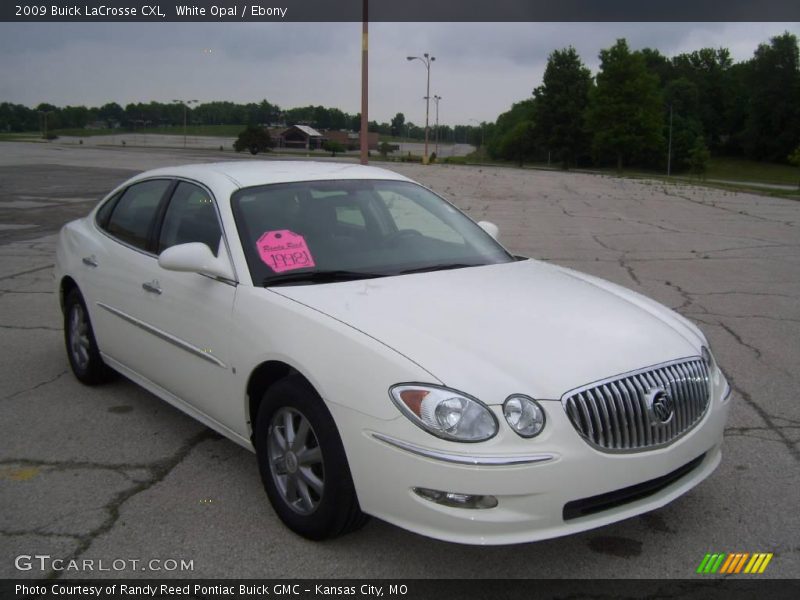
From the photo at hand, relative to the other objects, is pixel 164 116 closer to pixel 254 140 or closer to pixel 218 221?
pixel 254 140

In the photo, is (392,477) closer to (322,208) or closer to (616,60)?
(322,208)

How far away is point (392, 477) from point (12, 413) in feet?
10.2

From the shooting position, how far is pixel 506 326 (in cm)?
325

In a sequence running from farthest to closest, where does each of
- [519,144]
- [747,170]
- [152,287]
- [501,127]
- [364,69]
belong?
[501,127]
[519,144]
[747,170]
[364,69]
[152,287]

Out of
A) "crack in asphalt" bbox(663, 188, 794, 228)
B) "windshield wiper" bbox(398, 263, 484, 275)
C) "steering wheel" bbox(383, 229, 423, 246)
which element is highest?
"steering wheel" bbox(383, 229, 423, 246)

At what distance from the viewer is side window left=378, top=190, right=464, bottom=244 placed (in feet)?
14.9

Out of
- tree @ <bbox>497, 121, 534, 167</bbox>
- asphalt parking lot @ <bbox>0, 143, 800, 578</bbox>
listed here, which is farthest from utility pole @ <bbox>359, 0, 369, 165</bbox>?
tree @ <bbox>497, 121, 534, 167</bbox>

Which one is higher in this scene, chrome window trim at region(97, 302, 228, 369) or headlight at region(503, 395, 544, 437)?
headlight at region(503, 395, 544, 437)

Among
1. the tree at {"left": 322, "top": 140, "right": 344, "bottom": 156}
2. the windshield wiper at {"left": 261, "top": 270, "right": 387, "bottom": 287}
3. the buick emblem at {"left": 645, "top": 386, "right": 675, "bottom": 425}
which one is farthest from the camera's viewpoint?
the tree at {"left": 322, "top": 140, "right": 344, "bottom": 156}

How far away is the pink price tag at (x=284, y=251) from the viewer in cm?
382

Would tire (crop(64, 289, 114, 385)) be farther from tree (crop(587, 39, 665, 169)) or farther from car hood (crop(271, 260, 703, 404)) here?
tree (crop(587, 39, 665, 169))

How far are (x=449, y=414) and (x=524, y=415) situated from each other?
270mm

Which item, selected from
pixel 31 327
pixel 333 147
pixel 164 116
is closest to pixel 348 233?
pixel 31 327

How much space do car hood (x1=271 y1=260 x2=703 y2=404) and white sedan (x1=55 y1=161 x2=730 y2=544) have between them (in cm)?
1
